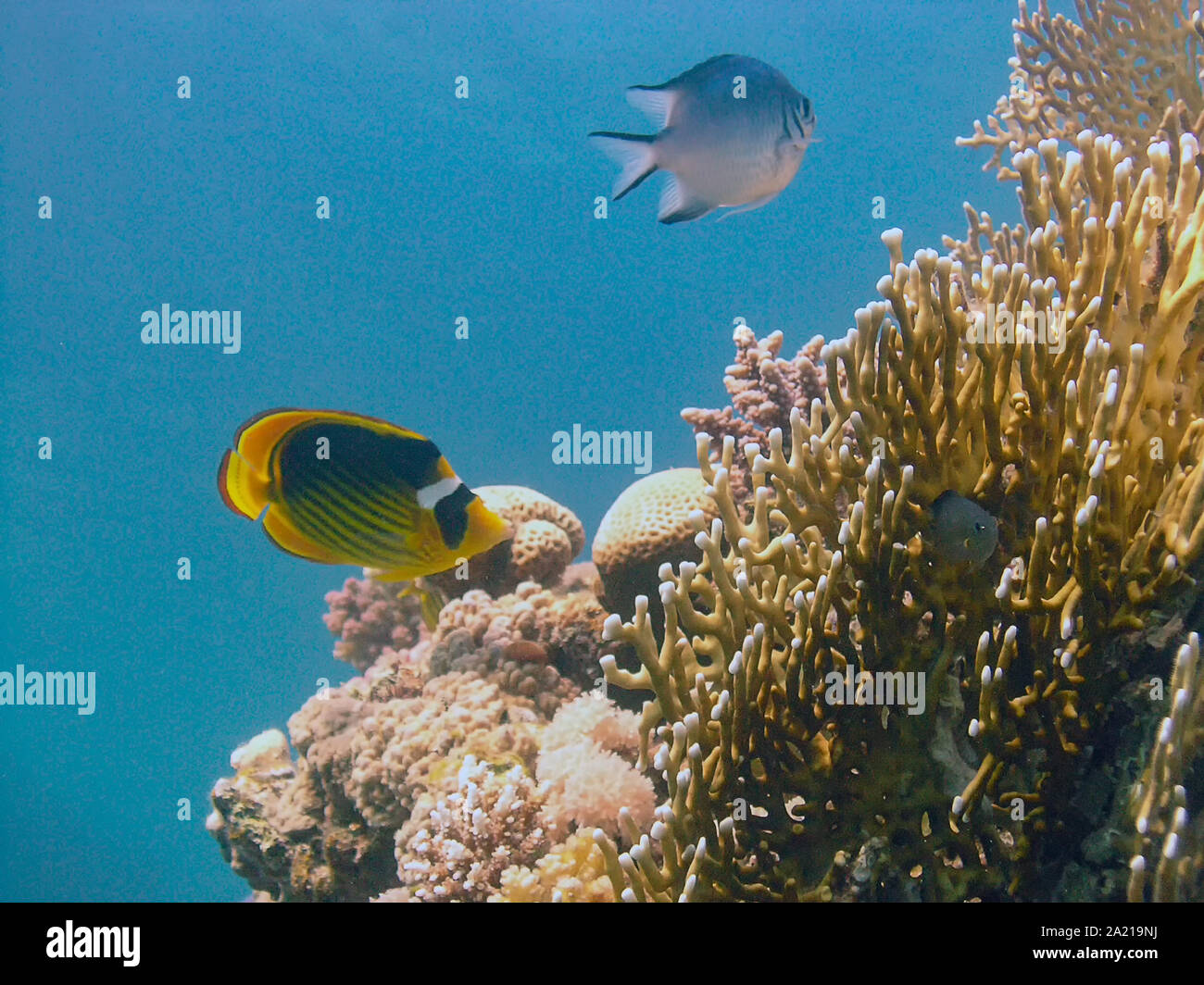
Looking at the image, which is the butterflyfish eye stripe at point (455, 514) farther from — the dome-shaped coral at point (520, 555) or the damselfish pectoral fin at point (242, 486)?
the dome-shaped coral at point (520, 555)

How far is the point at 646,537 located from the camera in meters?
4.52

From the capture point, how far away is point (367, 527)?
2637 mm

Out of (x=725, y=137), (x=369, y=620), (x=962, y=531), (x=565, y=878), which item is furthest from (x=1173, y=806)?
(x=369, y=620)

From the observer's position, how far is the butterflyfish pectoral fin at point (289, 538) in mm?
2611

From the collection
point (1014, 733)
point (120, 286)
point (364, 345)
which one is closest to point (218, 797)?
point (1014, 733)

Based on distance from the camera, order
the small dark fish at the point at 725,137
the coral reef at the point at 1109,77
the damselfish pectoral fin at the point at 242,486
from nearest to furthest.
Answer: the damselfish pectoral fin at the point at 242,486, the small dark fish at the point at 725,137, the coral reef at the point at 1109,77

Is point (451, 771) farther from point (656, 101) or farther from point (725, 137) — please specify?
point (656, 101)

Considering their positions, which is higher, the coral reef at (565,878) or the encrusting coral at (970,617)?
the encrusting coral at (970,617)

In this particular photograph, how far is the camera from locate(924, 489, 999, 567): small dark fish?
2217 millimetres

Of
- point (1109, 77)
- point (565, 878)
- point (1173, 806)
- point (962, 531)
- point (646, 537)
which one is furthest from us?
point (1109, 77)

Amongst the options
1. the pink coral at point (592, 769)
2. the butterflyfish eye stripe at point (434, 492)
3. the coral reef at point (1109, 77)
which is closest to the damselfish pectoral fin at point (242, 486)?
the butterflyfish eye stripe at point (434, 492)

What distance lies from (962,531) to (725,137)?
2.33 meters
